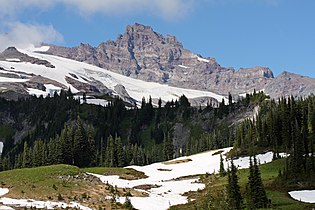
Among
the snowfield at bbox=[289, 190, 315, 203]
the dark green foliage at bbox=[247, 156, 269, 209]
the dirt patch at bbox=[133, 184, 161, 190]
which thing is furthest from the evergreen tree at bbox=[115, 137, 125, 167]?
the dark green foliage at bbox=[247, 156, 269, 209]

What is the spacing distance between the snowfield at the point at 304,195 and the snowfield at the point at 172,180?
13.4 metres

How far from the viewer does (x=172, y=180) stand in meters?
81.6

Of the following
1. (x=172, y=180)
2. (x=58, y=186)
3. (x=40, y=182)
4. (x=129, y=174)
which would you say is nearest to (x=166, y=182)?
(x=172, y=180)

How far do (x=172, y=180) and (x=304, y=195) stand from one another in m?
35.7

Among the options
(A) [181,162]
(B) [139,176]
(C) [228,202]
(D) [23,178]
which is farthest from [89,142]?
(C) [228,202]

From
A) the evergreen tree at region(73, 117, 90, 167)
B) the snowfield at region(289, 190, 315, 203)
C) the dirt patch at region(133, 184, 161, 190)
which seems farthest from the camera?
the evergreen tree at region(73, 117, 90, 167)

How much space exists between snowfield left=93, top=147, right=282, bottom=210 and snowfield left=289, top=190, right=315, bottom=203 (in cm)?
1338

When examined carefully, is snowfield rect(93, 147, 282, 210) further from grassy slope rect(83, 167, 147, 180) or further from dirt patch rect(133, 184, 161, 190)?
grassy slope rect(83, 167, 147, 180)

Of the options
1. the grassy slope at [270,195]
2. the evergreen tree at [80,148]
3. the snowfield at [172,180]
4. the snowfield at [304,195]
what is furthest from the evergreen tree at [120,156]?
the snowfield at [304,195]

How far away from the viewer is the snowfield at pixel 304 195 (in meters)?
45.9

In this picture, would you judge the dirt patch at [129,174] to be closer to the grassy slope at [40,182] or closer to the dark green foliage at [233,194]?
the grassy slope at [40,182]

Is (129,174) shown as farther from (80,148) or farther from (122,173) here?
(80,148)

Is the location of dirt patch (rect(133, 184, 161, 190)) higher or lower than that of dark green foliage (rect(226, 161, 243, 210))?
lower

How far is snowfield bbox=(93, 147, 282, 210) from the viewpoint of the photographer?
173 ft
